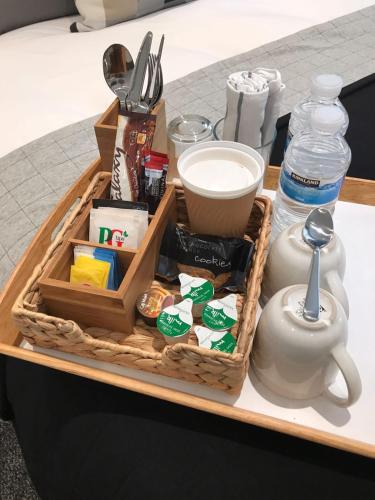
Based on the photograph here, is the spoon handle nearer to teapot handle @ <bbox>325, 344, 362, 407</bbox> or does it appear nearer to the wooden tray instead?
teapot handle @ <bbox>325, 344, 362, 407</bbox>

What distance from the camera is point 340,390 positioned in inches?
23.5

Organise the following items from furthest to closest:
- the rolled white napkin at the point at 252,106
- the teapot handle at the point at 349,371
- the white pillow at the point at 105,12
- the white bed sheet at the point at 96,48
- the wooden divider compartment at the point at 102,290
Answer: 1. the white pillow at the point at 105,12
2. the white bed sheet at the point at 96,48
3. the rolled white napkin at the point at 252,106
4. the wooden divider compartment at the point at 102,290
5. the teapot handle at the point at 349,371

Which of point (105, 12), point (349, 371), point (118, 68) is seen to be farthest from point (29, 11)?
point (349, 371)

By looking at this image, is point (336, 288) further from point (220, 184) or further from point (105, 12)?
point (105, 12)

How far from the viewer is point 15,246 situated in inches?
37.3

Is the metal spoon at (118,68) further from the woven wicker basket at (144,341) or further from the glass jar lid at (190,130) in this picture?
the woven wicker basket at (144,341)

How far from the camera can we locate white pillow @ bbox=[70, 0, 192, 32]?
1517 mm

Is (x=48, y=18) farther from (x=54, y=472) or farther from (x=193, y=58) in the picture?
(x=54, y=472)

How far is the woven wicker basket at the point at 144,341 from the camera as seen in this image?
21.4 inches

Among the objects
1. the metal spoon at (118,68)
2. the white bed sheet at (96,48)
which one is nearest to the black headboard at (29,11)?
the white bed sheet at (96,48)

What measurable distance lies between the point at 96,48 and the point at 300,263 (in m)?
1.22

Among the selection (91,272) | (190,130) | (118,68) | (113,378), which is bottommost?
(113,378)

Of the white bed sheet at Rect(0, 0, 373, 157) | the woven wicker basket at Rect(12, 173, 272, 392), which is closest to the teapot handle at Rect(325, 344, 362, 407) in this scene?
the woven wicker basket at Rect(12, 173, 272, 392)

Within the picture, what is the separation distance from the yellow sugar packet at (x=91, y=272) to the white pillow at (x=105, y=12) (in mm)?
1251
